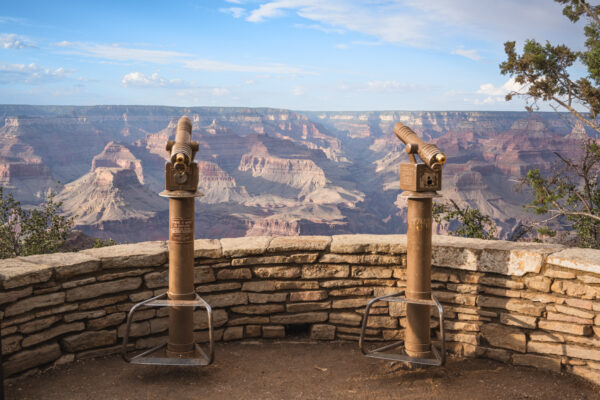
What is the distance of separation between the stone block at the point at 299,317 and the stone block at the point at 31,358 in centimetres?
163

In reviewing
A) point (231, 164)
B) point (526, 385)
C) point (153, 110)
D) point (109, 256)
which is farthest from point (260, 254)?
point (153, 110)

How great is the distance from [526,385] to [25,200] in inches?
3414

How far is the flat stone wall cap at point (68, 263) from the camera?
367 cm

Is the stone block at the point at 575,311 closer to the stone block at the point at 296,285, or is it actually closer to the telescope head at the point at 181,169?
the stone block at the point at 296,285

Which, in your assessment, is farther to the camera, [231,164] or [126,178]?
[231,164]

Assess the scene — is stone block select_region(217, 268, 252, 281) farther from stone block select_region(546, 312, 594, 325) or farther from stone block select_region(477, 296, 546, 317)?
stone block select_region(546, 312, 594, 325)

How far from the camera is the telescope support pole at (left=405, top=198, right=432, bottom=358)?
3.67 m

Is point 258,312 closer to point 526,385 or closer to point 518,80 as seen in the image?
point 526,385

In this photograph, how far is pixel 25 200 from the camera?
260 ft

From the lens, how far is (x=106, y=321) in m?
3.91

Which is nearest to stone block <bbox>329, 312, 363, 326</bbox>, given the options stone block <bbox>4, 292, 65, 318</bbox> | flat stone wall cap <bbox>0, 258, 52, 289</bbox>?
stone block <bbox>4, 292, 65, 318</bbox>

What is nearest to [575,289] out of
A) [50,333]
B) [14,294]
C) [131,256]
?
[131,256]

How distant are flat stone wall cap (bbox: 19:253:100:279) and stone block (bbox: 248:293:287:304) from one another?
120 centimetres

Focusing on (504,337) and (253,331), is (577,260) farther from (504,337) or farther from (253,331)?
(253,331)
